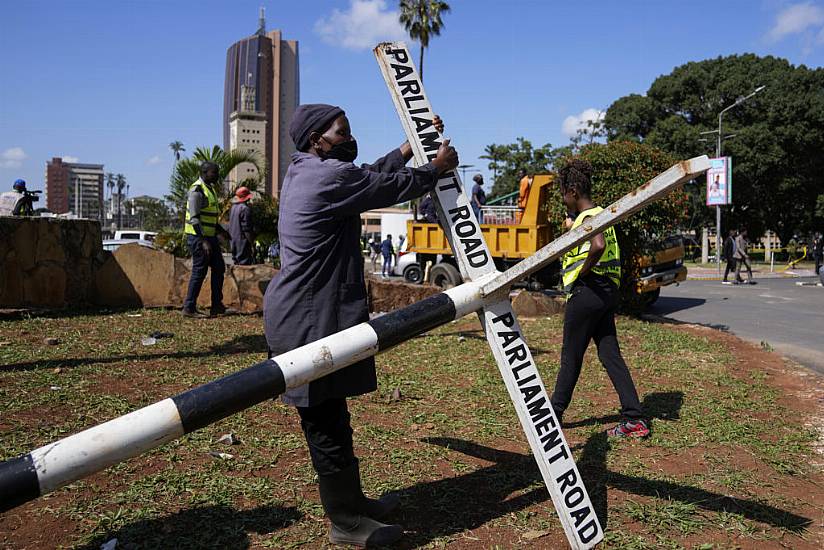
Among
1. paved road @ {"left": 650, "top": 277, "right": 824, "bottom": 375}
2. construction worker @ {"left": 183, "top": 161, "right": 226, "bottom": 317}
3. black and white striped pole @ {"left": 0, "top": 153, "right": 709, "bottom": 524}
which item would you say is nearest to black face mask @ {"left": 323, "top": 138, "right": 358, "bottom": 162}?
black and white striped pole @ {"left": 0, "top": 153, "right": 709, "bottom": 524}

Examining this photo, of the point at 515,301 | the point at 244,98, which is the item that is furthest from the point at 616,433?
the point at 244,98

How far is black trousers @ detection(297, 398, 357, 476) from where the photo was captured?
2824mm

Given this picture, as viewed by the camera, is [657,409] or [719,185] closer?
[657,409]

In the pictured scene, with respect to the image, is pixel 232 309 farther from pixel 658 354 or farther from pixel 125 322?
pixel 658 354

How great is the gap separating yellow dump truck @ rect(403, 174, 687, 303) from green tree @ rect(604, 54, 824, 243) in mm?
25656

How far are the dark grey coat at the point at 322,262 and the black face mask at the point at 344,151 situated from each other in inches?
3.3

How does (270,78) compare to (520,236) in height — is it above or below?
above

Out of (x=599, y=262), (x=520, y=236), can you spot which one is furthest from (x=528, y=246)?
(x=599, y=262)

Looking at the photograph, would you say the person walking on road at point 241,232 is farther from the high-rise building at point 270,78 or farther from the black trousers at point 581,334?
the high-rise building at point 270,78

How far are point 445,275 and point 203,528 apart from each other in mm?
11059

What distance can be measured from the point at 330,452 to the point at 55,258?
7.66 m

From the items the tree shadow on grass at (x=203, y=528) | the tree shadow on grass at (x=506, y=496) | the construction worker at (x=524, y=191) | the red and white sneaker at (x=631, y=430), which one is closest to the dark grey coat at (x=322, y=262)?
the tree shadow on grass at (x=203, y=528)

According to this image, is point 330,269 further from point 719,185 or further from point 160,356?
point 719,185

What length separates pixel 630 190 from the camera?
33.7ft
